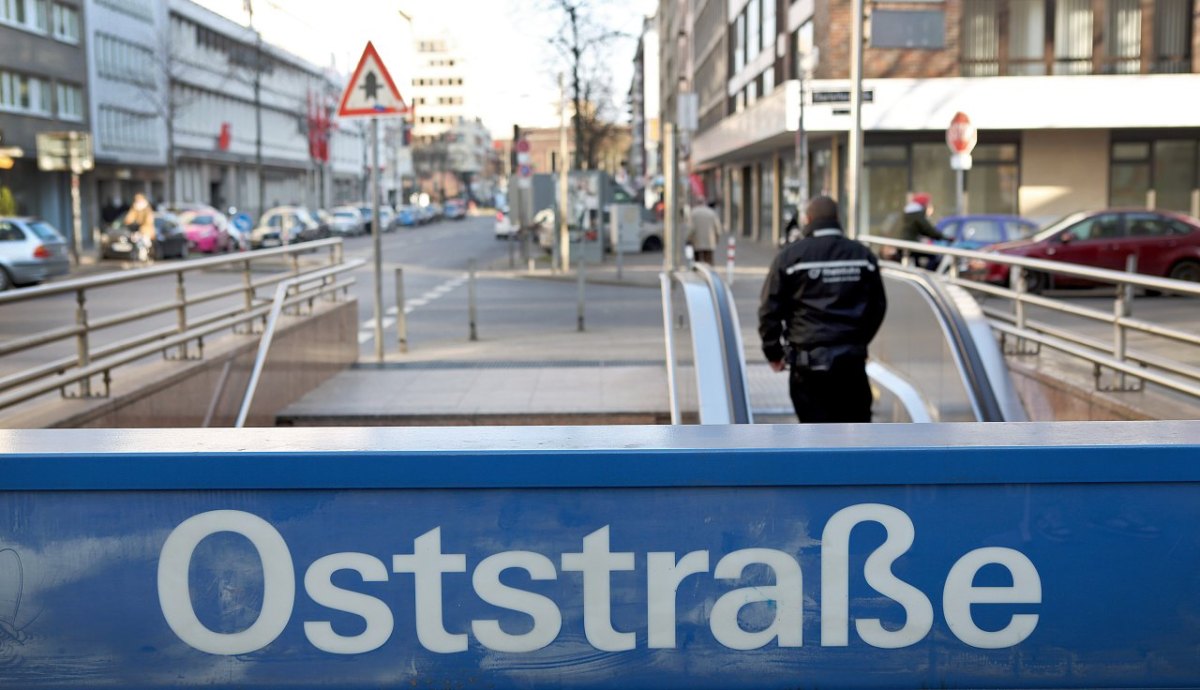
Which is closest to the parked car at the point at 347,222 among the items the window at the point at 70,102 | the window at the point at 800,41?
the window at the point at 70,102

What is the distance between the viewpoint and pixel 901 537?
8.40 ft

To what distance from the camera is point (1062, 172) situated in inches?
1439

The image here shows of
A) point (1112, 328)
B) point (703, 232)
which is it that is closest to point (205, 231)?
point (703, 232)

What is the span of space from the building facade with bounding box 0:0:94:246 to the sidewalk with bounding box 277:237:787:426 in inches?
1585

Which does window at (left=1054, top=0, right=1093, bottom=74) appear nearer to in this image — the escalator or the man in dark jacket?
the escalator

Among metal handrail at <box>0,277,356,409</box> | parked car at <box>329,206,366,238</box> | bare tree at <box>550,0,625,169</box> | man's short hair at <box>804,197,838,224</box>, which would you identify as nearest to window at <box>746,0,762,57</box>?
bare tree at <box>550,0,625,169</box>

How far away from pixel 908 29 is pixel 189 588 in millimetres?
34748

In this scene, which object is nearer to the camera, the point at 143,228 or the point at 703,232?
the point at 703,232

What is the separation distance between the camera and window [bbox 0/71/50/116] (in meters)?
52.1

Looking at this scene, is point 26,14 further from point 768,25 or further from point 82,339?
point 82,339

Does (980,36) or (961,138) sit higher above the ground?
(980,36)

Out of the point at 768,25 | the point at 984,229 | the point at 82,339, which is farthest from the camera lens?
the point at 768,25

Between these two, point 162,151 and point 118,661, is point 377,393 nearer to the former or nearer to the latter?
point 118,661

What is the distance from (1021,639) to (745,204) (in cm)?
6037
